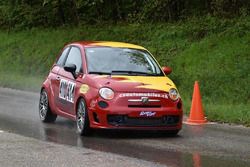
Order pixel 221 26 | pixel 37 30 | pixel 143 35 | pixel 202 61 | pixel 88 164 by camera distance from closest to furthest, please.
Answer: pixel 88 164, pixel 202 61, pixel 221 26, pixel 143 35, pixel 37 30

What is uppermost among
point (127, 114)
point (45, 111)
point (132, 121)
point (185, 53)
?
point (127, 114)

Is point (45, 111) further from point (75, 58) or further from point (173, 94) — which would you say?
point (173, 94)

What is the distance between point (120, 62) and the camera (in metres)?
12.4

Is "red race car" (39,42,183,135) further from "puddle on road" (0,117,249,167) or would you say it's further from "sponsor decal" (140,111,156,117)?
"puddle on road" (0,117,249,167)

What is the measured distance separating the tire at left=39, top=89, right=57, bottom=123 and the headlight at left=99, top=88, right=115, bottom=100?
2694 millimetres

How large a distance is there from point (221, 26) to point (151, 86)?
453 inches

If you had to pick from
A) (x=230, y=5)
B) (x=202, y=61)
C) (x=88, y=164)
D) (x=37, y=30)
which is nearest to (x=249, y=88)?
(x=202, y=61)

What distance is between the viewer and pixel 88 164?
8711 mm

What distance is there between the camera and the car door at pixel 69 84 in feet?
40.2

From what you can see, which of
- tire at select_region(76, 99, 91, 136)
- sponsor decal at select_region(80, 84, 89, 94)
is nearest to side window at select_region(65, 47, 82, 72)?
sponsor decal at select_region(80, 84, 89, 94)

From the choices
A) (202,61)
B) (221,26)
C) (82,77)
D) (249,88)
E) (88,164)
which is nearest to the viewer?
(88,164)

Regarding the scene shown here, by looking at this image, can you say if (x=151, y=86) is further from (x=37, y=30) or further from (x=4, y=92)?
(x=37, y=30)

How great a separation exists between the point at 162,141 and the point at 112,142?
0.89 metres

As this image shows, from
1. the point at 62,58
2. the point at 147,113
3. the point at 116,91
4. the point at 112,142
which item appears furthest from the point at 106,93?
the point at 62,58
